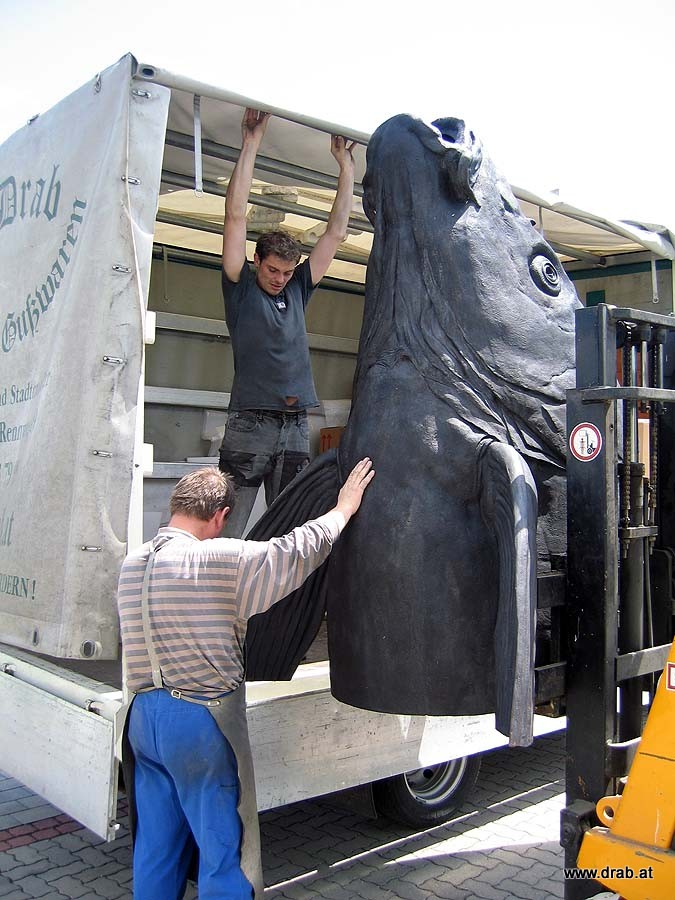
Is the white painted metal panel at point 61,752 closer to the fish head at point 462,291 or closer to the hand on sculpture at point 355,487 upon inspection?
the hand on sculpture at point 355,487

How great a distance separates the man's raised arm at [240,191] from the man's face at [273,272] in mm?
97

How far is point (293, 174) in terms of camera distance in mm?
3826

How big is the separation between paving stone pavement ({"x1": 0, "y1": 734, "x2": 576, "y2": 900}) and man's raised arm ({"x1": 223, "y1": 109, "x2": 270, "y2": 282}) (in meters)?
2.21

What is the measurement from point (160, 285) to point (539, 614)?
3865 mm

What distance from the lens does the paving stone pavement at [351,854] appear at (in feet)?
10.9

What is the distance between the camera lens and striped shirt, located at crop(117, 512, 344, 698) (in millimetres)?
2393

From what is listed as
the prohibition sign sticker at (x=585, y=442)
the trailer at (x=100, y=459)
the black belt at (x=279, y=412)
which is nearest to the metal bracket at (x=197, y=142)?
the trailer at (x=100, y=459)

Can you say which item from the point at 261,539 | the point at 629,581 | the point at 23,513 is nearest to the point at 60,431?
the point at 23,513

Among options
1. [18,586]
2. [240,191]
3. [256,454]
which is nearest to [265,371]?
[256,454]

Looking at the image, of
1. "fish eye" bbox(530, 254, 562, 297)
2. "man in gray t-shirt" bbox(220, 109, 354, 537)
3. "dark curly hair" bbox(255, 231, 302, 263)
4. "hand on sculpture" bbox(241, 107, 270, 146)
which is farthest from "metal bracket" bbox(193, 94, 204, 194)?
"fish eye" bbox(530, 254, 562, 297)

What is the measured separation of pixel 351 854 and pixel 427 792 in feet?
1.48

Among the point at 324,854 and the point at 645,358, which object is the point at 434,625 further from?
the point at 324,854

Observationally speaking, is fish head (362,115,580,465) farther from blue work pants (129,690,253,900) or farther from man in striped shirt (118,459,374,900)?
blue work pants (129,690,253,900)

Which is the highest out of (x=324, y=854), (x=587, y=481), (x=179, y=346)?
(x=179, y=346)
